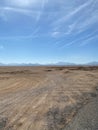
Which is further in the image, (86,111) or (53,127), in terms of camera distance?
(86,111)

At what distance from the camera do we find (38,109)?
34.7ft

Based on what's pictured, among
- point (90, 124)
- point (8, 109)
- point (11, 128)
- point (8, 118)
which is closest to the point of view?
point (11, 128)

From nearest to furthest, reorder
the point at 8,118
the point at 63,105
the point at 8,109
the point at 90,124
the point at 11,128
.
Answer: the point at 11,128
the point at 90,124
the point at 8,118
the point at 8,109
the point at 63,105

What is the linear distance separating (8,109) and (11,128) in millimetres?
2960

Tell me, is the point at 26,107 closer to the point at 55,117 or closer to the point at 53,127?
the point at 55,117

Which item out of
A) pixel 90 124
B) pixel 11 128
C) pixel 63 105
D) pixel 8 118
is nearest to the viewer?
pixel 11 128

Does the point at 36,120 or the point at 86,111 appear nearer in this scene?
the point at 36,120

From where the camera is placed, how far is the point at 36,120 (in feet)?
28.4

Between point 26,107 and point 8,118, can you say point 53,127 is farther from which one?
point 26,107

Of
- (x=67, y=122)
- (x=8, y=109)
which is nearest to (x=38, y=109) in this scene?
(x=8, y=109)

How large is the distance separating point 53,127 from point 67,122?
933mm

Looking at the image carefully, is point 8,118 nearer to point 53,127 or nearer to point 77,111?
point 53,127

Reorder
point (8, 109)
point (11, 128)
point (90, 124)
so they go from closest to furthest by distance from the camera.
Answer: point (11, 128)
point (90, 124)
point (8, 109)

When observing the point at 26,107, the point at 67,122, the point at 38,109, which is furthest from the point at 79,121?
the point at 26,107
